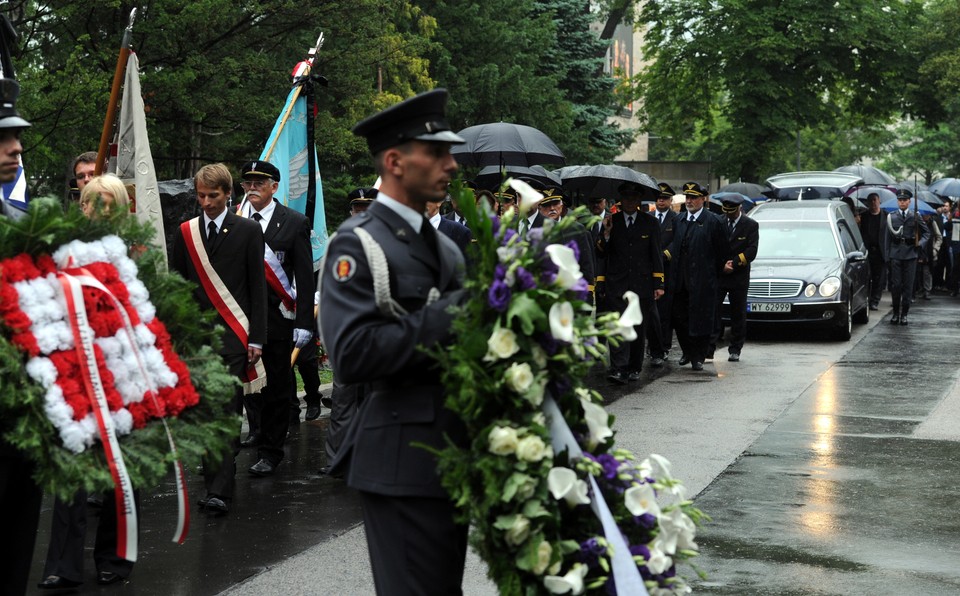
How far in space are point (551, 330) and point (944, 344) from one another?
A: 50.4ft

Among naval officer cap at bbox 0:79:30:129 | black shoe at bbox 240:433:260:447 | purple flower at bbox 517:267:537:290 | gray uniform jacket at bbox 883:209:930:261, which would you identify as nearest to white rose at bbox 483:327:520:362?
purple flower at bbox 517:267:537:290

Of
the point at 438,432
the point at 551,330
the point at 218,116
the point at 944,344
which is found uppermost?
the point at 218,116

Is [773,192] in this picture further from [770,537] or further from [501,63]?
[770,537]

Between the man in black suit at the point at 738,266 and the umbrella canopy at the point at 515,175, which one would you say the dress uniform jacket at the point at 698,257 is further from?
the umbrella canopy at the point at 515,175

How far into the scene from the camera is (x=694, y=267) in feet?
50.4

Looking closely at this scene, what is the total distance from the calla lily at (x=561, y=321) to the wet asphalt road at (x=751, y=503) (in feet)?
9.84

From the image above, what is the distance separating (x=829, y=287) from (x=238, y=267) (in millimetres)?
11570

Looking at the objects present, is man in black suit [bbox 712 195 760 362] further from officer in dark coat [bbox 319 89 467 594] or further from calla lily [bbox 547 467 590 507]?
calla lily [bbox 547 467 590 507]

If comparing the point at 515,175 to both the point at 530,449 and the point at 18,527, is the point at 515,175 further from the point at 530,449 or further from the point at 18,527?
the point at 530,449

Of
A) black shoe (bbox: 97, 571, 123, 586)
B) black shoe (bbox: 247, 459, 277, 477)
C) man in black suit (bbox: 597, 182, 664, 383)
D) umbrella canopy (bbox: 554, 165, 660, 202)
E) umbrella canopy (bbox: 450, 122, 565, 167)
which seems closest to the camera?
black shoe (bbox: 97, 571, 123, 586)

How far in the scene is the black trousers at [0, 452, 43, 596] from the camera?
4.19 meters

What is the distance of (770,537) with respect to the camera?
7.21m

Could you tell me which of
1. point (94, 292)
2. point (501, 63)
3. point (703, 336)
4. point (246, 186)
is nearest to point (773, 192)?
point (501, 63)

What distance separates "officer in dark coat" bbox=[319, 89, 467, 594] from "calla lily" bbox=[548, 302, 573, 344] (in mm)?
290
